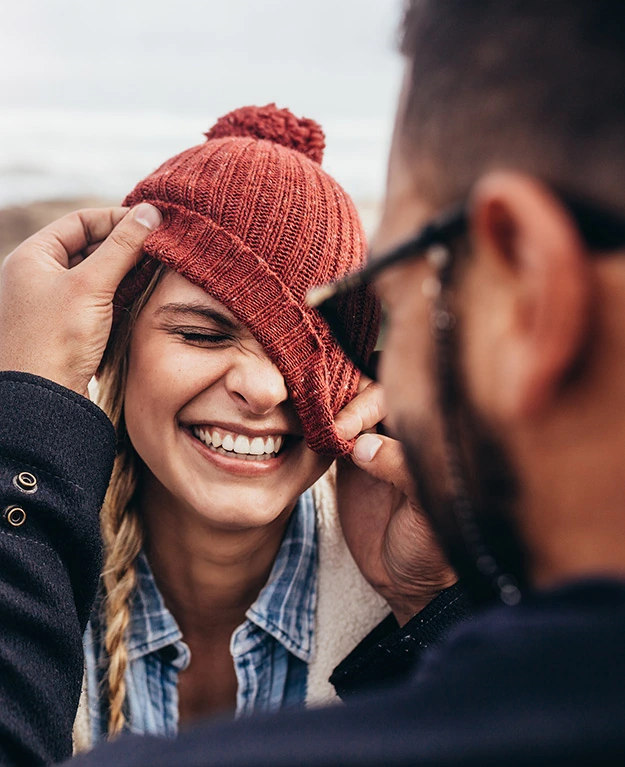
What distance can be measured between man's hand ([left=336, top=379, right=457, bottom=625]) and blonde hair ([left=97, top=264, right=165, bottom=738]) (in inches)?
25.0

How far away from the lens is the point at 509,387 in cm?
88

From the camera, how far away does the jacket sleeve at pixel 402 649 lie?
2.23 metres

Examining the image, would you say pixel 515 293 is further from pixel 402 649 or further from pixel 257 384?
pixel 402 649

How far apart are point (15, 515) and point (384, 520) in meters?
1.18

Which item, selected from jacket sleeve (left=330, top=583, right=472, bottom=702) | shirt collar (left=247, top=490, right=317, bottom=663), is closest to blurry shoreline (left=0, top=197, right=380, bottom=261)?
shirt collar (left=247, top=490, right=317, bottom=663)

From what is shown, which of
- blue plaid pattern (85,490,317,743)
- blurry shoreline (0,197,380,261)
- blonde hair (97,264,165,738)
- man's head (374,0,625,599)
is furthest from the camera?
blurry shoreline (0,197,380,261)

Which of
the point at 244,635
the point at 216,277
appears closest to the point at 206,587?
the point at 244,635

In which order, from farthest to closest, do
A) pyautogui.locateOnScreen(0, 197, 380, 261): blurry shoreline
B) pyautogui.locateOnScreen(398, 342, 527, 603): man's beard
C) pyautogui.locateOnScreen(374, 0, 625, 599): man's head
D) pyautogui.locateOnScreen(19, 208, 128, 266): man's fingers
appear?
1. pyautogui.locateOnScreen(0, 197, 380, 261): blurry shoreline
2. pyautogui.locateOnScreen(19, 208, 128, 266): man's fingers
3. pyautogui.locateOnScreen(398, 342, 527, 603): man's beard
4. pyautogui.locateOnScreen(374, 0, 625, 599): man's head

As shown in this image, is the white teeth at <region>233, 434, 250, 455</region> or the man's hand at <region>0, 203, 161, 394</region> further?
the white teeth at <region>233, 434, 250, 455</region>

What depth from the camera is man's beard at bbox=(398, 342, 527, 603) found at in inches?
38.5

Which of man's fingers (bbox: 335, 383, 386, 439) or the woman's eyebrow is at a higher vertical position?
the woman's eyebrow

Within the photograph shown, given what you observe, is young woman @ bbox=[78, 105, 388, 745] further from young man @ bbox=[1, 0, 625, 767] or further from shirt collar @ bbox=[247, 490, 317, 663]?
young man @ bbox=[1, 0, 625, 767]

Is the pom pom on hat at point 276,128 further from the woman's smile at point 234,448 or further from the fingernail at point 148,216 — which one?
the woman's smile at point 234,448

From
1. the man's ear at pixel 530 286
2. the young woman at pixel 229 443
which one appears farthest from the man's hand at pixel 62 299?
the man's ear at pixel 530 286
